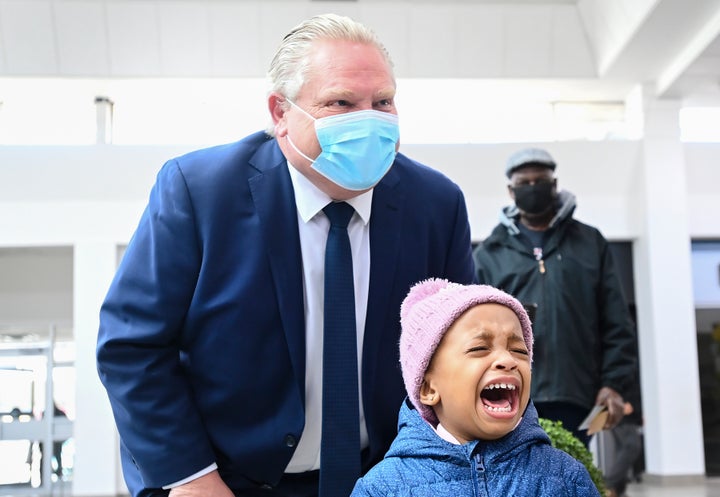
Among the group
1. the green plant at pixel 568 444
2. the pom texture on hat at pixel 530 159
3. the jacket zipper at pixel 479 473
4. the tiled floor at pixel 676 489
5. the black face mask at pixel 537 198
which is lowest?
the tiled floor at pixel 676 489

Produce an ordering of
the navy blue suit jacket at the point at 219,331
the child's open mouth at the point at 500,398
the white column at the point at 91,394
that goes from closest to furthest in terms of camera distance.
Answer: the child's open mouth at the point at 500,398, the navy blue suit jacket at the point at 219,331, the white column at the point at 91,394

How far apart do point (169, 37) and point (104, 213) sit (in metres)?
2.44

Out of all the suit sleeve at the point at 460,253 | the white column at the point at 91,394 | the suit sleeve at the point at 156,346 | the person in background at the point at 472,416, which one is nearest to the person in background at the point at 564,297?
the suit sleeve at the point at 460,253

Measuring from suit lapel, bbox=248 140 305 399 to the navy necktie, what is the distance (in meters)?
0.06

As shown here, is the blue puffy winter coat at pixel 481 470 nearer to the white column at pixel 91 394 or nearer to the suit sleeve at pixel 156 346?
the suit sleeve at pixel 156 346

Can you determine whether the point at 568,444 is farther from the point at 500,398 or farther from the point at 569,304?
the point at 500,398

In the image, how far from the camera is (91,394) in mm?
12562

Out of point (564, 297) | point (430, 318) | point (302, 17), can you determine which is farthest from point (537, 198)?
point (302, 17)

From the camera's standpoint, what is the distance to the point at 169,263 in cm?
216

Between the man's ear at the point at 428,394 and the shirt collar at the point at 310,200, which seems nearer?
the man's ear at the point at 428,394

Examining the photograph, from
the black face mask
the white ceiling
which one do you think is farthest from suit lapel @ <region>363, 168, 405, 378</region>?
the white ceiling

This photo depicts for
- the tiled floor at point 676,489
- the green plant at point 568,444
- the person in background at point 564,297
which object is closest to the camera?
the green plant at point 568,444

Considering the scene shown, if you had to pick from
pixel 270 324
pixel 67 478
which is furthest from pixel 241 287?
pixel 67 478

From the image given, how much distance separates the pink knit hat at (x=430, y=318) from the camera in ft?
6.59
